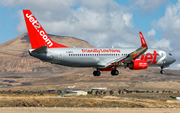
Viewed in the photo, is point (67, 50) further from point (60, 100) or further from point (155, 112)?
point (60, 100)

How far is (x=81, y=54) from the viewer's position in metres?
A: 57.3

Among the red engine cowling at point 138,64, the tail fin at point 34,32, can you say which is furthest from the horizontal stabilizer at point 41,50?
the red engine cowling at point 138,64

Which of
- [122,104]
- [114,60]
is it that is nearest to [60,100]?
[122,104]

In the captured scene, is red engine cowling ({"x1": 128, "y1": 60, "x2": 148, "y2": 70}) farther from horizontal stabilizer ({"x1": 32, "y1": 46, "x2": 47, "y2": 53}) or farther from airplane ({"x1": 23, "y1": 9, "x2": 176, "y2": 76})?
horizontal stabilizer ({"x1": 32, "y1": 46, "x2": 47, "y2": 53})

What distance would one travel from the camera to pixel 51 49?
181ft

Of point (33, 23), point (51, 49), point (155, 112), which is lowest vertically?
point (155, 112)

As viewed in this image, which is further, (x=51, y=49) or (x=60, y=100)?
(x=60, y=100)

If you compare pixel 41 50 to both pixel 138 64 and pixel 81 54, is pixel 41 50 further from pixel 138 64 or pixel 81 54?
pixel 138 64

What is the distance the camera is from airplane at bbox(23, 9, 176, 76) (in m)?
54.7

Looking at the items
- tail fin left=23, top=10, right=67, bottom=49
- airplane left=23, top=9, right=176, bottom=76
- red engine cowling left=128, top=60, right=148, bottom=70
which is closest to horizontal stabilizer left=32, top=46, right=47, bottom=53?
airplane left=23, top=9, right=176, bottom=76

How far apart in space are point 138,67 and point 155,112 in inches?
505

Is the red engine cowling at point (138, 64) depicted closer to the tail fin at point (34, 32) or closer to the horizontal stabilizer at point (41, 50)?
the tail fin at point (34, 32)

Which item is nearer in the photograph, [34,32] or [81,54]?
[34,32]

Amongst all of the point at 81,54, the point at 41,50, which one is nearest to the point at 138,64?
the point at 81,54
